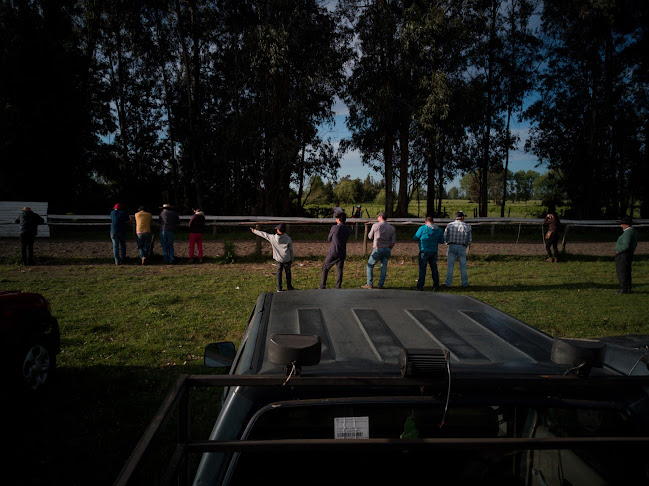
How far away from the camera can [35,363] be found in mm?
4574

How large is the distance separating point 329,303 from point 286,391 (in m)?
1.24

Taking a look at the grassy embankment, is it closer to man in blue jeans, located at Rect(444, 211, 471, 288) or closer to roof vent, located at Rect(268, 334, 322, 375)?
man in blue jeans, located at Rect(444, 211, 471, 288)

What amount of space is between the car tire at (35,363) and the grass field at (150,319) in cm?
19

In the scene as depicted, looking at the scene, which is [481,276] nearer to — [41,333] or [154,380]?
[154,380]

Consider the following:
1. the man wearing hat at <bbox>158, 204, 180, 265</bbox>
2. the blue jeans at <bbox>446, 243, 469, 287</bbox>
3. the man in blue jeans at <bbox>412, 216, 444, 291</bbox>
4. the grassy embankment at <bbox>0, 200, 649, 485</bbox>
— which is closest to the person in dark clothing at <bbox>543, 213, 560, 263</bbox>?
the grassy embankment at <bbox>0, 200, 649, 485</bbox>

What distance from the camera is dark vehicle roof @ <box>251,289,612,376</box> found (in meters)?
1.87

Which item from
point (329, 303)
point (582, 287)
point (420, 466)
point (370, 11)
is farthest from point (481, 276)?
point (370, 11)

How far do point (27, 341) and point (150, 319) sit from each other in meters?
3.14

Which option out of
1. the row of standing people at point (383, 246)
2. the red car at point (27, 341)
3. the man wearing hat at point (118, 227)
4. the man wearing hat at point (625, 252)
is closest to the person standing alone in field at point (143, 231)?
the man wearing hat at point (118, 227)

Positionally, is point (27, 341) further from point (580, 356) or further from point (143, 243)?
point (143, 243)

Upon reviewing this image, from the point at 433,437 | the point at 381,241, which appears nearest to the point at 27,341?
the point at 433,437

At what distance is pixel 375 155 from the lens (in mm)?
30688

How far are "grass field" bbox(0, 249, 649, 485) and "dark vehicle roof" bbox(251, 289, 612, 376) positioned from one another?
7.27 feet

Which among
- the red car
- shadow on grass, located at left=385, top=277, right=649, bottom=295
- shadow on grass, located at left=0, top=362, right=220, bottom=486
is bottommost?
shadow on grass, located at left=0, top=362, right=220, bottom=486
